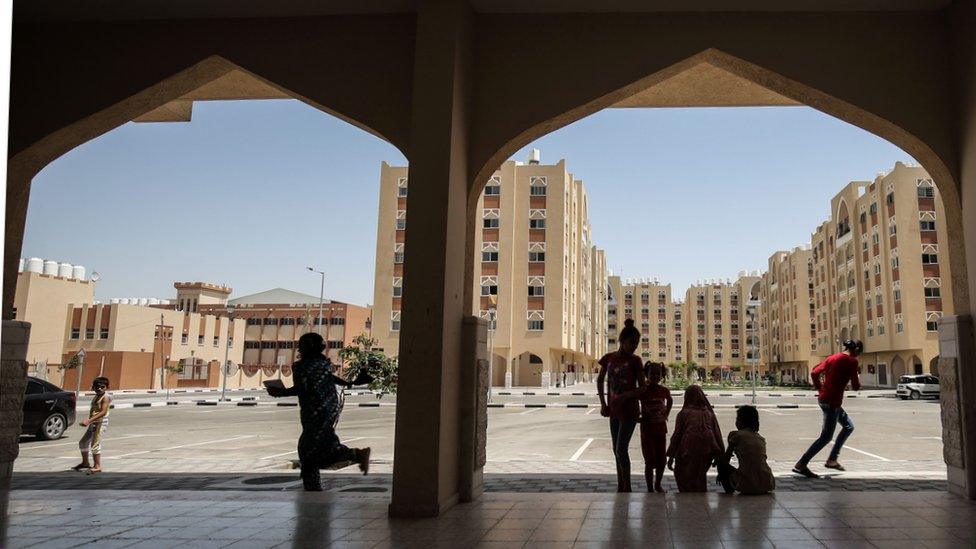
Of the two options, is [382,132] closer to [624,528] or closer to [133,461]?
[624,528]

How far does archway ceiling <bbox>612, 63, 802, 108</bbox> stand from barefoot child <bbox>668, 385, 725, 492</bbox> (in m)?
3.90

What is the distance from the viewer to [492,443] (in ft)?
42.1

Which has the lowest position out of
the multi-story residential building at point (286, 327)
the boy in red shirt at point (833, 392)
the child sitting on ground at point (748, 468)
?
the child sitting on ground at point (748, 468)

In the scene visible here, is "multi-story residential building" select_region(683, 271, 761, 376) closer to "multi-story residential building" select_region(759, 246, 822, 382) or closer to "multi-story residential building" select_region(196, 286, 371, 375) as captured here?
"multi-story residential building" select_region(759, 246, 822, 382)

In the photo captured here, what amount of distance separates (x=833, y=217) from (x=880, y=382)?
1592 centimetres

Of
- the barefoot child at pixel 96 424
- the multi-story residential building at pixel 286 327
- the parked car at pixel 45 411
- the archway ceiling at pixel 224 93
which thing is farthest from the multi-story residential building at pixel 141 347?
the barefoot child at pixel 96 424

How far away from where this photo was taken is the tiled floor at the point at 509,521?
14.9 ft

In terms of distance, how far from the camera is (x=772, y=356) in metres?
87.1

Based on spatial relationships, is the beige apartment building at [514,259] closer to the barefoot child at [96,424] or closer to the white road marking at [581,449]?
the white road marking at [581,449]

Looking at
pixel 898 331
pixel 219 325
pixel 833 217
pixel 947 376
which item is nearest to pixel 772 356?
pixel 833 217

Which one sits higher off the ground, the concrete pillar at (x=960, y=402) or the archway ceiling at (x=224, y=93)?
the archway ceiling at (x=224, y=93)

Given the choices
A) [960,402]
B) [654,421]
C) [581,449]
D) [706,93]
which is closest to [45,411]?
[581,449]

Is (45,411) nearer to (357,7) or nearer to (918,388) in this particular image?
(357,7)

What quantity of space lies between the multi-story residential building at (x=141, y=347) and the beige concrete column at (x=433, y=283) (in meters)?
40.1
